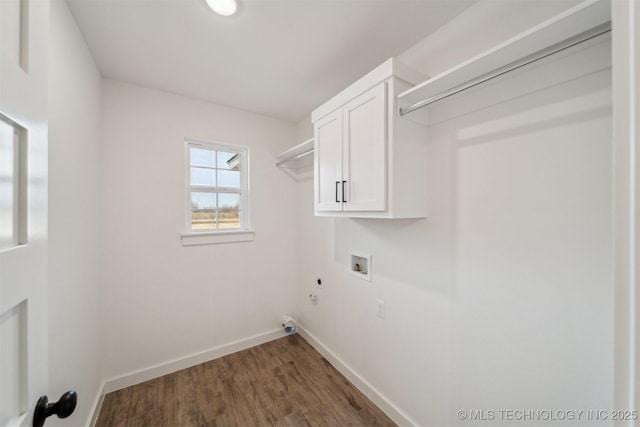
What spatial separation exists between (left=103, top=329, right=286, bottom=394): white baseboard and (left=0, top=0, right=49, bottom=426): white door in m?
1.90

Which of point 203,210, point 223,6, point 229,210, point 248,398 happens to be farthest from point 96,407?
point 223,6

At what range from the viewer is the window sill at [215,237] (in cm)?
232

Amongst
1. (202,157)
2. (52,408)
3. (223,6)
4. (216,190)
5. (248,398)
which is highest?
(223,6)

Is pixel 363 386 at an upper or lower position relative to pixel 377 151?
lower

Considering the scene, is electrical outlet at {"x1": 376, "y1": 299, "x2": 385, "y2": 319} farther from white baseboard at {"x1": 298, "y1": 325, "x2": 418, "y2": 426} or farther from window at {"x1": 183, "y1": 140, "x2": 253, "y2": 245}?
window at {"x1": 183, "y1": 140, "x2": 253, "y2": 245}

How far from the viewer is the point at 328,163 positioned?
180cm

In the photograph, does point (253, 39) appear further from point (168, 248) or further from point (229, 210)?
point (168, 248)

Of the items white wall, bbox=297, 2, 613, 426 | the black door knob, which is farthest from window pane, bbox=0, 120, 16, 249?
white wall, bbox=297, 2, 613, 426

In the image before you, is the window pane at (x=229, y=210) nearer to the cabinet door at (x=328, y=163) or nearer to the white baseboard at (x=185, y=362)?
the cabinet door at (x=328, y=163)

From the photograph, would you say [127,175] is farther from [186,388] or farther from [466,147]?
[466,147]

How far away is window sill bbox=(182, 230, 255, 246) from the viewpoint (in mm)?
2318

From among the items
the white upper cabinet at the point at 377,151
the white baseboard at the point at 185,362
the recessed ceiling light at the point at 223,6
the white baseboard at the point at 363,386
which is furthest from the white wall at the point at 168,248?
the white upper cabinet at the point at 377,151

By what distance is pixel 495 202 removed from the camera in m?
1.23

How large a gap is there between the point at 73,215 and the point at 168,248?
2.99 ft
